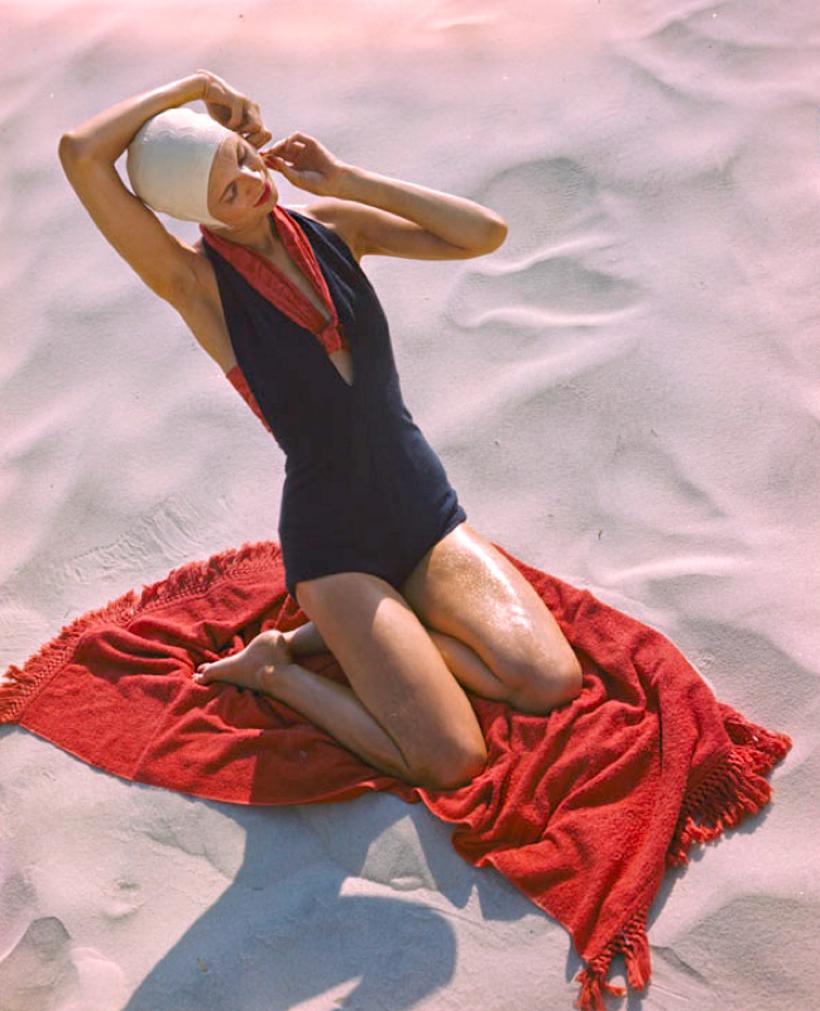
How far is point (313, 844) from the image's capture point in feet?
10.3

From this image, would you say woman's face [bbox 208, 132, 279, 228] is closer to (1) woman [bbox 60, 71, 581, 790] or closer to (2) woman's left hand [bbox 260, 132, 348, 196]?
(1) woman [bbox 60, 71, 581, 790]

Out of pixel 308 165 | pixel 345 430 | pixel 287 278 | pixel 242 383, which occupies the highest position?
pixel 308 165

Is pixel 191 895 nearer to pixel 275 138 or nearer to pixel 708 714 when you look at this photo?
pixel 708 714

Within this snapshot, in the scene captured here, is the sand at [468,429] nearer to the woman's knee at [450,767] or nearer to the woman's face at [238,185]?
the woman's knee at [450,767]

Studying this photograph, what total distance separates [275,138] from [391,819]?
2921mm

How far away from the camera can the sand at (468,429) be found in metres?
2.94

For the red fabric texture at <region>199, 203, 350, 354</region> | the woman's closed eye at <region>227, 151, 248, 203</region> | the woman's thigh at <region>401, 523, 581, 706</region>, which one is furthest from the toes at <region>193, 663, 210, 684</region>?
the woman's closed eye at <region>227, 151, 248, 203</region>

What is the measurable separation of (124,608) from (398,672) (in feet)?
3.02

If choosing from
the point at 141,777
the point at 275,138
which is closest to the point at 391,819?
the point at 141,777

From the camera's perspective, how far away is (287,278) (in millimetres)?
3205

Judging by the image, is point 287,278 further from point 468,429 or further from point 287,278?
point 468,429

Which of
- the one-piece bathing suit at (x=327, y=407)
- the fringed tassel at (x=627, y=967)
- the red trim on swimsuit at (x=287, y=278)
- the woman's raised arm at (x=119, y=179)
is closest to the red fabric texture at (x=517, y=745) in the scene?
the fringed tassel at (x=627, y=967)

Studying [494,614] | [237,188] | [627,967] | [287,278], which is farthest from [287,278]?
[627,967]

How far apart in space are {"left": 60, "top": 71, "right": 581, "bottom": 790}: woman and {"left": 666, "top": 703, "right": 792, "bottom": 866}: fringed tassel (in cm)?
39
